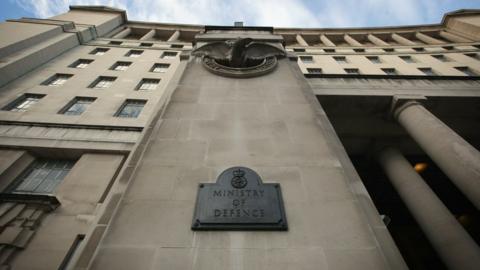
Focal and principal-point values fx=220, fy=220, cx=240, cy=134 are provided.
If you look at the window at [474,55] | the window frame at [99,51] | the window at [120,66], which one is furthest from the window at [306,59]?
the window frame at [99,51]

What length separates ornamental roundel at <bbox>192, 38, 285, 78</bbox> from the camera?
9336 mm

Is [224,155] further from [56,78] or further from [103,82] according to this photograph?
[56,78]

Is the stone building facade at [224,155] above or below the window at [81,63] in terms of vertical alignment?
below

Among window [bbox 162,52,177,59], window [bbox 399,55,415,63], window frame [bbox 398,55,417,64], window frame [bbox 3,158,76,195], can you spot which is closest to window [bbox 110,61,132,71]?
window [bbox 162,52,177,59]

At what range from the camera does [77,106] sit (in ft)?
53.8

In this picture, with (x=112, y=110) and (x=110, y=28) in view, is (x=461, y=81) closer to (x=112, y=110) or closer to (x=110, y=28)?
(x=112, y=110)

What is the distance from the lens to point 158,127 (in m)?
6.41

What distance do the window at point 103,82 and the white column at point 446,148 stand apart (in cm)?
2177

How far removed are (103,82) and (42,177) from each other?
11.5 metres

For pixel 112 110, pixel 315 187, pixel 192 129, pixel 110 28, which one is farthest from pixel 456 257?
pixel 110 28

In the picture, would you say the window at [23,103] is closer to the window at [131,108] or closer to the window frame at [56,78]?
the window frame at [56,78]

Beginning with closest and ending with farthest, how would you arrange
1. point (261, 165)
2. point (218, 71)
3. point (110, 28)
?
point (261, 165) → point (218, 71) → point (110, 28)

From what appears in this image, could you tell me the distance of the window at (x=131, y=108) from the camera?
16125mm

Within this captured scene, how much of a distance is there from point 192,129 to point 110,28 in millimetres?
38133
